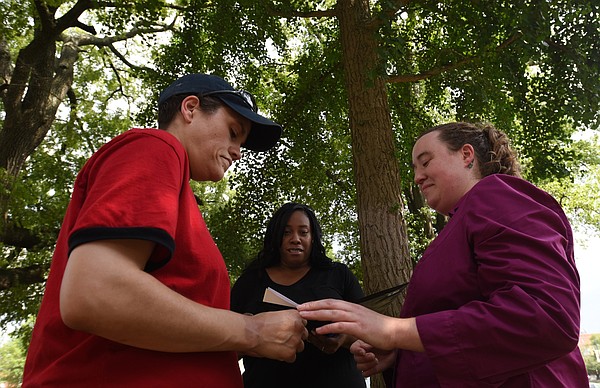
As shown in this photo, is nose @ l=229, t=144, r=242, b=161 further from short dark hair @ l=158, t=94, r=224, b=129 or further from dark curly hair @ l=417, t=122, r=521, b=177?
dark curly hair @ l=417, t=122, r=521, b=177

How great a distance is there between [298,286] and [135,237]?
2.34 meters

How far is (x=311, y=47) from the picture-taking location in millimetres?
7805

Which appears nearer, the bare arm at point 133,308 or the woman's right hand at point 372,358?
the bare arm at point 133,308

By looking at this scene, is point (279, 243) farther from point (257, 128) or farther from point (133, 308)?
point (133, 308)

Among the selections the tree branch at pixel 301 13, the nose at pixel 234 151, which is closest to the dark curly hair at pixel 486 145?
the nose at pixel 234 151

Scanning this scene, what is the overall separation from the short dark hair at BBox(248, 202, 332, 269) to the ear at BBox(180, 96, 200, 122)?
202 cm

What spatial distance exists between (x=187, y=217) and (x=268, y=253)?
2.29m

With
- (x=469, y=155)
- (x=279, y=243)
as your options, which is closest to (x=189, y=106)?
(x=469, y=155)

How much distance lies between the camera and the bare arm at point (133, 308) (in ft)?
3.68

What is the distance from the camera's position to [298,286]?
3.40 meters

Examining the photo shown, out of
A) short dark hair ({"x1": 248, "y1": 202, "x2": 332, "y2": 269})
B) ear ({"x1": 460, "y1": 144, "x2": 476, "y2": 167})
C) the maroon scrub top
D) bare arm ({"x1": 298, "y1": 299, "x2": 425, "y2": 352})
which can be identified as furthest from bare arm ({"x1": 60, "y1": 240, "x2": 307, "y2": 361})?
short dark hair ({"x1": 248, "y1": 202, "x2": 332, "y2": 269})

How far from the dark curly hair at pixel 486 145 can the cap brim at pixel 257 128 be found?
653 millimetres

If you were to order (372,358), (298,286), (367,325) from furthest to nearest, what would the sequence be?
(298,286) → (372,358) → (367,325)

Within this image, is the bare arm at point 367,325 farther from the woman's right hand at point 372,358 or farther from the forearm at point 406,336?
the woman's right hand at point 372,358
